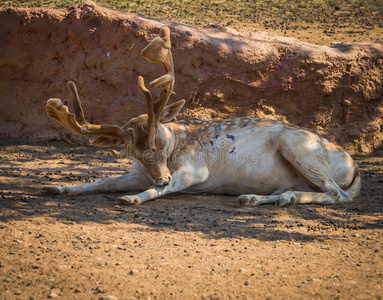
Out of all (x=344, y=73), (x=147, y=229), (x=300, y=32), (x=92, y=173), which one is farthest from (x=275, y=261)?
(x=300, y=32)

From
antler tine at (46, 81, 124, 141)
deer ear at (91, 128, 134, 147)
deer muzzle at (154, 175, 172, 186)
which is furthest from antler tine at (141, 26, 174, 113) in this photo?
deer muzzle at (154, 175, 172, 186)

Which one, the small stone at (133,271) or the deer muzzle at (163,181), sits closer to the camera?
the small stone at (133,271)

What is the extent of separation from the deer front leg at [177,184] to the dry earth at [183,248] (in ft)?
0.34

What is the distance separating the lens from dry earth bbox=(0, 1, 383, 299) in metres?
3.32

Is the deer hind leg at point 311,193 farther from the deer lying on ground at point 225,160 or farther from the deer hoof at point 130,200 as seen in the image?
the deer hoof at point 130,200

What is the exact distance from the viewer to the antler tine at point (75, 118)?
16.7 ft

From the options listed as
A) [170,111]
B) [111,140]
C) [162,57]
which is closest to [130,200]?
[111,140]

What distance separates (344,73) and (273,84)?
1177 mm

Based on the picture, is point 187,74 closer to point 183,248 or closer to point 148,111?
point 148,111

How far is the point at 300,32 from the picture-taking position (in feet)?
31.3

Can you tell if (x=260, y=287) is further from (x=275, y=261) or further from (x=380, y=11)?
(x=380, y=11)

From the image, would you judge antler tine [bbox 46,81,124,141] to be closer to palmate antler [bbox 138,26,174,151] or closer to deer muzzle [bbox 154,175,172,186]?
palmate antler [bbox 138,26,174,151]

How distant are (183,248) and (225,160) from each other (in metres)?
2.05

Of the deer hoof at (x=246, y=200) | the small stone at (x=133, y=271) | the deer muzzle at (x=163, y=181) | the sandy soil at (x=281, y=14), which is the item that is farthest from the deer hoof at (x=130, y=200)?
the sandy soil at (x=281, y=14)
